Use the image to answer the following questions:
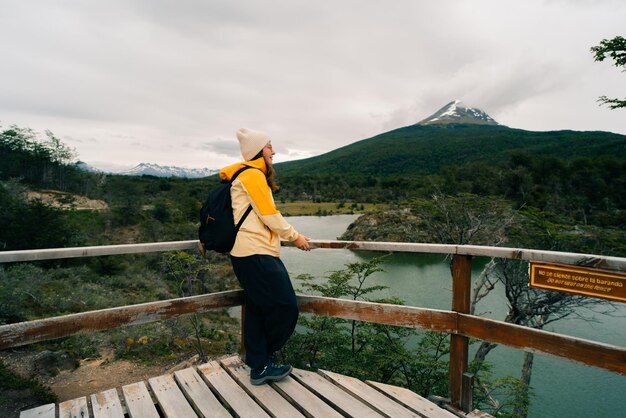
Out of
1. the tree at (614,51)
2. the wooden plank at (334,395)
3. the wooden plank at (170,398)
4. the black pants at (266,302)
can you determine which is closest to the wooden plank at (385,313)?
the black pants at (266,302)

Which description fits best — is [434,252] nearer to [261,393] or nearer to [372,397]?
[372,397]

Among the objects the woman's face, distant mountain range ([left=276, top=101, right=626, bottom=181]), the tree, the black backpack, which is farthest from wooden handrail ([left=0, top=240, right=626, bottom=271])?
distant mountain range ([left=276, top=101, right=626, bottom=181])

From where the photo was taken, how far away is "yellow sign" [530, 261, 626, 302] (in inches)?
73.4

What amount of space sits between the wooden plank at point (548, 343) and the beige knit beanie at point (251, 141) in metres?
1.77

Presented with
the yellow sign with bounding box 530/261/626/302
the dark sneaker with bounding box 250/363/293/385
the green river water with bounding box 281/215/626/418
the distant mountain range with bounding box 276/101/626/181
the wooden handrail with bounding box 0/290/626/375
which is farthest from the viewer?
the distant mountain range with bounding box 276/101/626/181

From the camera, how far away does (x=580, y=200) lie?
26.8 meters

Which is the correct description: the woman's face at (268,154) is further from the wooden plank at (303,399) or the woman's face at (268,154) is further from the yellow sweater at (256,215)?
the wooden plank at (303,399)

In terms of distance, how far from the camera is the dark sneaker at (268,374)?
2.68m

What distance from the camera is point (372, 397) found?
100 inches

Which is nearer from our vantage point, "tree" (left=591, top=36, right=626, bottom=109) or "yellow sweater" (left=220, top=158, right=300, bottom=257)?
"yellow sweater" (left=220, top=158, right=300, bottom=257)

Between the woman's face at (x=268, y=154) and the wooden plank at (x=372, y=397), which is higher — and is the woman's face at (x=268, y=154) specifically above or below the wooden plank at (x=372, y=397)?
above

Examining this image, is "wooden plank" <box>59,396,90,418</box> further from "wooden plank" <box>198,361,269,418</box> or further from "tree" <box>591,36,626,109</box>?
"tree" <box>591,36,626,109</box>

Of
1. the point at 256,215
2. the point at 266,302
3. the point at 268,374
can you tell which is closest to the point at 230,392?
the point at 268,374

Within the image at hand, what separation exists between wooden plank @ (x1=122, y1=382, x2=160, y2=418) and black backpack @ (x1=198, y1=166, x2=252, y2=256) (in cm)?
105
